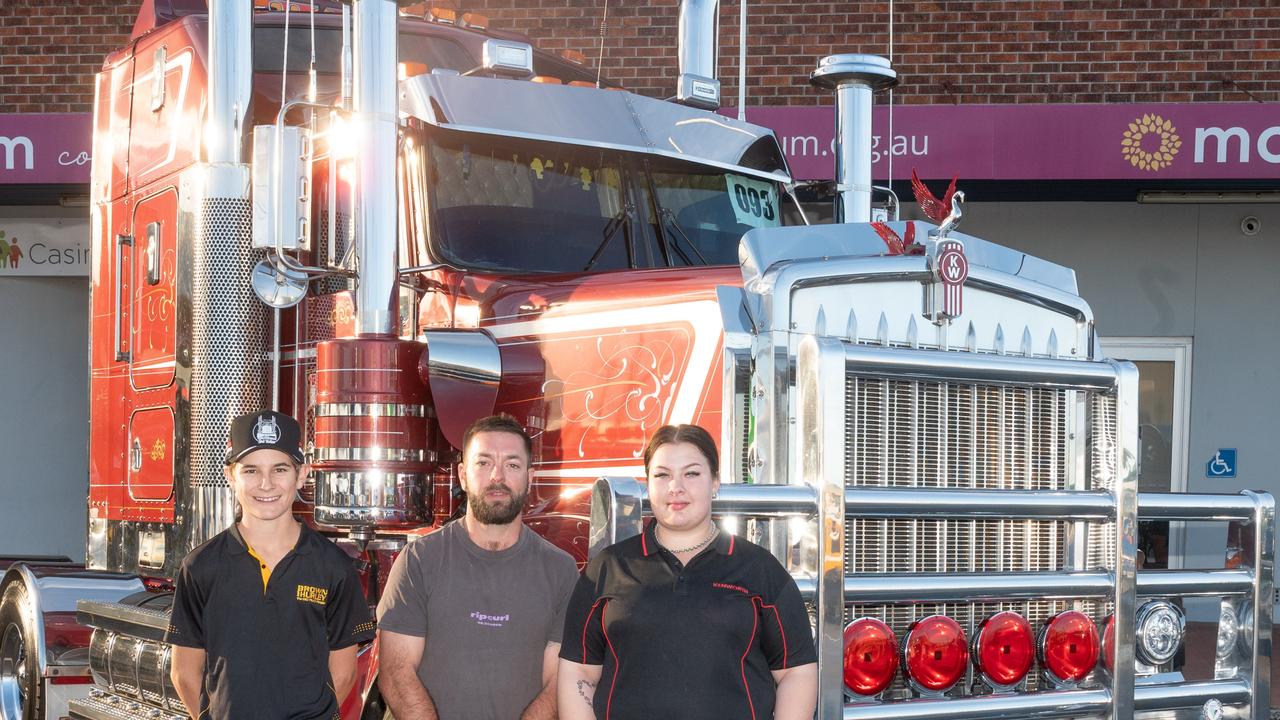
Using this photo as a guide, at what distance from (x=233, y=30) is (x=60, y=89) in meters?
7.49

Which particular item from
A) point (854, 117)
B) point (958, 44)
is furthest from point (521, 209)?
point (958, 44)

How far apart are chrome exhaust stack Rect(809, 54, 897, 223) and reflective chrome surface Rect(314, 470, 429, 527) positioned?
2022 millimetres

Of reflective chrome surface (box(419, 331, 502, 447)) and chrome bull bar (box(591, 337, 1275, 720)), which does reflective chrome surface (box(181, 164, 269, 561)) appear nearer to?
reflective chrome surface (box(419, 331, 502, 447))

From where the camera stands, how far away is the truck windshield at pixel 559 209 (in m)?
5.15

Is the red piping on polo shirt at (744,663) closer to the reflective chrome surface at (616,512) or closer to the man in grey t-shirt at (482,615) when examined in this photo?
the reflective chrome surface at (616,512)

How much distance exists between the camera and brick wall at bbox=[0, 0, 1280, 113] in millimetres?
11352

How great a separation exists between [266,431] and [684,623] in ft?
3.97

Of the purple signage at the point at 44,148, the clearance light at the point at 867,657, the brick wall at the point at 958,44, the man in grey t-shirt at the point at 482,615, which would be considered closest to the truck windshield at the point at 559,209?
the man in grey t-shirt at the point at 482,615

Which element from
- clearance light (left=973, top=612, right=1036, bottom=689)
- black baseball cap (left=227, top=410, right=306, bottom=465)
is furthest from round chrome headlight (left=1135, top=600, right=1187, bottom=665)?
black baseball cap (left=227, top=410, right=306, bottom=465)

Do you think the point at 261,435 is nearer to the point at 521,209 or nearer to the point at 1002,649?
the point at 521,209

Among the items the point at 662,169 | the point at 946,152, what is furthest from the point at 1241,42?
the point at 662,169

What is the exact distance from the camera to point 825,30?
11.7m

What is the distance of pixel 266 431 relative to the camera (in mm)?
3754

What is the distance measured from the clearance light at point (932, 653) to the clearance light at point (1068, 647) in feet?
1.15
